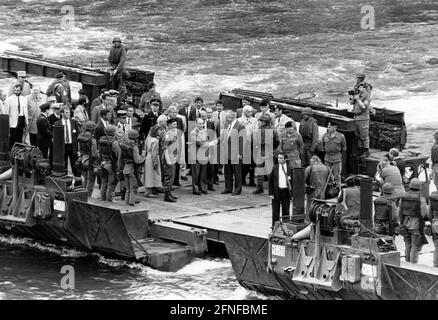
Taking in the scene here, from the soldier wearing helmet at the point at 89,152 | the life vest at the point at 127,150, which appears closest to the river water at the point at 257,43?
the soldier wearing helmet at the point at 89,152

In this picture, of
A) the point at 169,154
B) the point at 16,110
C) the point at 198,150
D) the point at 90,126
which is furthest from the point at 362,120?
the point at 16,110

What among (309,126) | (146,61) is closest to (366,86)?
(309,126)

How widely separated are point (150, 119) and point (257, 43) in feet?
67.5

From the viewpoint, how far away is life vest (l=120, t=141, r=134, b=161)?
74.4 ft

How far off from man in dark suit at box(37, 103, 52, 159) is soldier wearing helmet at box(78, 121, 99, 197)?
0.79 meters

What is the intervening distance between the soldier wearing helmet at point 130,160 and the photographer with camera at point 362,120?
13.6ft

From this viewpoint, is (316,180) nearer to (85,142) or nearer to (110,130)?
(110,130)

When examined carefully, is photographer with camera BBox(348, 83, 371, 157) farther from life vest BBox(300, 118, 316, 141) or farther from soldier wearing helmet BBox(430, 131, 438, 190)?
soldier wearing helmet BBox(430, 131, 438, 190)

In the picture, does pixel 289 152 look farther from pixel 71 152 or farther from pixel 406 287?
pixel 406 287

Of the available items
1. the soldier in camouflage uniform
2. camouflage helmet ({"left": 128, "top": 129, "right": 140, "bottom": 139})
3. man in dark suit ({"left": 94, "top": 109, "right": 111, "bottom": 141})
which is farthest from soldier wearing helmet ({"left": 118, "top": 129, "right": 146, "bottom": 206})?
man in dark suit ({"left": 94, "top": 109, "right": 111, "bottom": 141})

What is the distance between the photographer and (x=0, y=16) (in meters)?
50.0

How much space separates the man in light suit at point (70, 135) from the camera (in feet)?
77.9

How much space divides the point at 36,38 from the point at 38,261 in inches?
933
